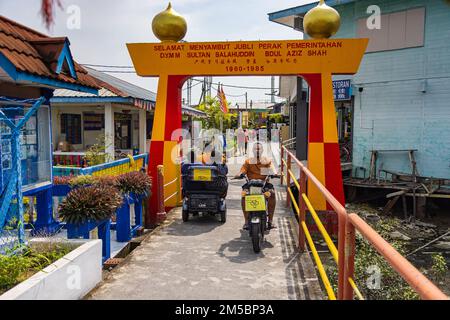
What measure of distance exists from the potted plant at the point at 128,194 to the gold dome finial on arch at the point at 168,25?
128 inches

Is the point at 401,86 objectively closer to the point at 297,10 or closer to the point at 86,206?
the point at 297,10

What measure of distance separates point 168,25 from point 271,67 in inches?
93.8

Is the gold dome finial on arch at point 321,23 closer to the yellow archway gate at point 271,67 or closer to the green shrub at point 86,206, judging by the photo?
the yellow archway gate at point 271,67

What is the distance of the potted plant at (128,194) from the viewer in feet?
22.5

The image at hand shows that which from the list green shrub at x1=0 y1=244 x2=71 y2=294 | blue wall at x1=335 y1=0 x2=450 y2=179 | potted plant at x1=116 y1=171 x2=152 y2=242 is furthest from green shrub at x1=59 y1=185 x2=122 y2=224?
blue wall at x1=335 y1=0 x2=450 y2=179

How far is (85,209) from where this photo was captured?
5.10 metres

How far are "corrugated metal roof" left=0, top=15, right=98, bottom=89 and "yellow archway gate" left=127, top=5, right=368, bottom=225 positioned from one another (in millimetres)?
2726

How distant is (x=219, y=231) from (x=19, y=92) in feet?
12.5

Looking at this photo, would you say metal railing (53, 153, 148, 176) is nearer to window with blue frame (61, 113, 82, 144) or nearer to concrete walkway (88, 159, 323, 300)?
concrete walkway (88, 159, 323, 300)

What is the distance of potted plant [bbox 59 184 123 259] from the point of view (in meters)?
5.07

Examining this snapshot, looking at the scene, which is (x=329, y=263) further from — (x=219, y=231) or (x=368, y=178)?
(x=368, y=178)

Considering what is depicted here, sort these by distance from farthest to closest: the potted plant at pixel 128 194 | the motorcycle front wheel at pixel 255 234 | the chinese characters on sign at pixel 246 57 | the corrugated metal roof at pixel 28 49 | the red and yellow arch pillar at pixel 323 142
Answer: the red and yellow arch pillar at pixel 323 142 < the chinese characters on sign at pixel 246 57 < the potted plant at pixel 128 194 < the motorcycle front wheel at pixel 255 234 < the corrugated metal roof at pixel 28 49

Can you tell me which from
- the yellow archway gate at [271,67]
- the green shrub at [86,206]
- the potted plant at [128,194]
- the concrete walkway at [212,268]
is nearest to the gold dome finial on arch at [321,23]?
the yellow archway gate at [271,67]
